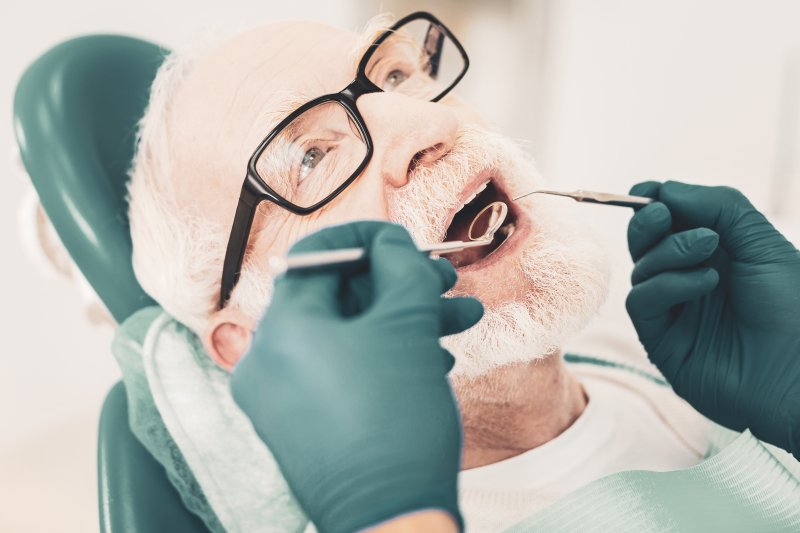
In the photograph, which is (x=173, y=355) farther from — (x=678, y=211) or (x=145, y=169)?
(x=678, y=211)

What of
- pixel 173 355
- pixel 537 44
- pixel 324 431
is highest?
pixel 537 44

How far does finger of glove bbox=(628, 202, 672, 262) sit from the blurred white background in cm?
69

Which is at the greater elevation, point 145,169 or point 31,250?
point 145,169

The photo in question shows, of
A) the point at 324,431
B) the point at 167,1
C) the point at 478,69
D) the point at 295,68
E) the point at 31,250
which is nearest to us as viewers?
the point at 324,431

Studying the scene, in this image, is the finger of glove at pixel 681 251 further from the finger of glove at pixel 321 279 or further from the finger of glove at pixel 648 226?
the finger of glove at pixel 321 279

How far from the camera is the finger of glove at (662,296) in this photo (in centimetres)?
90

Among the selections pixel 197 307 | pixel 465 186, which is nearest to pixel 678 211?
pixel 465 186

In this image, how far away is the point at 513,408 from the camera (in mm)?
1021

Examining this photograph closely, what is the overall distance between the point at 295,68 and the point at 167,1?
114 cm

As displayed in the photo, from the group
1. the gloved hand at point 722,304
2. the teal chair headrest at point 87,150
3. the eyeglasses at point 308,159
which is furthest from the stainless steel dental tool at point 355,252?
the teal chair headrest at point 87,150

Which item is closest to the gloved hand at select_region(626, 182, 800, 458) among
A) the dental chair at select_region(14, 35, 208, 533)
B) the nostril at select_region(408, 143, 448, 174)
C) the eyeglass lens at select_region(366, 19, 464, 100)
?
the nostril at select_region(408, 143, 448, 174)

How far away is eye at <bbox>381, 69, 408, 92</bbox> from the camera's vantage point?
3.49 feet

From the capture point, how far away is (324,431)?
20.6 inches

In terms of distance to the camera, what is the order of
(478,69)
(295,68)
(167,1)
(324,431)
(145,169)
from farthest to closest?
(478,69) < (167,1) < (145,169) < (295,68) < (324,431)
